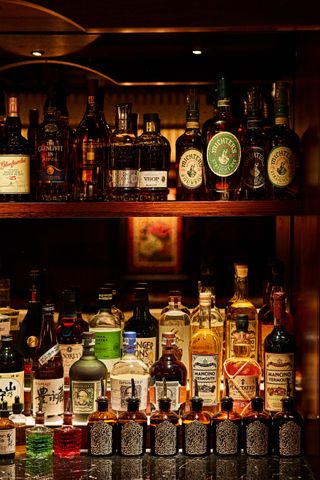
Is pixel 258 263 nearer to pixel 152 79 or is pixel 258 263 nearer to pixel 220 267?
pixel 220 267

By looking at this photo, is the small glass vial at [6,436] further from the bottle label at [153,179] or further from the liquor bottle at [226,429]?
the bottle label at [153,179]

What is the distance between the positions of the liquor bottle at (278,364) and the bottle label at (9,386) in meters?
0.66

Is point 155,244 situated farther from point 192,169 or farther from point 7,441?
point 7,441

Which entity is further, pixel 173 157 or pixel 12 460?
pixel 173 157

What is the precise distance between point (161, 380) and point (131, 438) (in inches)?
6.6

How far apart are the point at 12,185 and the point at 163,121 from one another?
0.65 meters

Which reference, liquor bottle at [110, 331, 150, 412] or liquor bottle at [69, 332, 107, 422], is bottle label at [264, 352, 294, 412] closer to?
liquor bottle at [110, 331, 150, 412]

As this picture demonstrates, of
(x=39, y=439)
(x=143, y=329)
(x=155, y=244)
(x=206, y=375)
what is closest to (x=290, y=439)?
(x=206, y=375)

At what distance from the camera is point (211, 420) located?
2109 mm

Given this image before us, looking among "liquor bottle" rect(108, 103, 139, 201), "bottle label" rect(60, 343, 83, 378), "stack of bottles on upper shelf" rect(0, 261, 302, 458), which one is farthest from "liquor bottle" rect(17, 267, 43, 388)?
"liquor bottle" rect(108, 103, 139, 201)

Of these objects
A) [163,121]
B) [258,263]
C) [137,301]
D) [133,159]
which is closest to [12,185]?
[133,159]

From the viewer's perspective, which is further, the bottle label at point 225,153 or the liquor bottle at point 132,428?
the bottle label at point 225,153

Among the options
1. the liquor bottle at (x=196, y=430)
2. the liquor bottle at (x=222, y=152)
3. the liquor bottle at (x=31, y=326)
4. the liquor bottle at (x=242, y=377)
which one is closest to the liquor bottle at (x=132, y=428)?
the liquor bottle at (x=196, y=430)

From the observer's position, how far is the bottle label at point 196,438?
2.08 m
